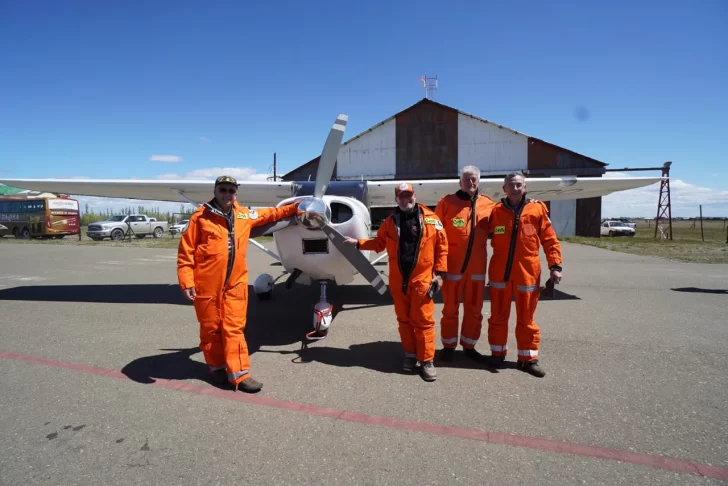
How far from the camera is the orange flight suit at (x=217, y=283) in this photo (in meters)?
3.30

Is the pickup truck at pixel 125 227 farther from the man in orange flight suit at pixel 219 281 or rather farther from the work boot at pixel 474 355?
the work boot at pixel 474 355

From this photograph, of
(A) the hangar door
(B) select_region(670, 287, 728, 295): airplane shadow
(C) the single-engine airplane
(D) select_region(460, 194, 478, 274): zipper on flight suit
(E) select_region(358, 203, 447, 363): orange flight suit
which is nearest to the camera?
(E) select_region(358, 203, 447, 363): orange flight suit

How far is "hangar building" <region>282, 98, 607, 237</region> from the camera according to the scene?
77.1 feet

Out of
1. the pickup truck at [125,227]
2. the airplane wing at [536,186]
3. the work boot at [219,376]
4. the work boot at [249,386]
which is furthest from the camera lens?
the pickup truck at [125,227]

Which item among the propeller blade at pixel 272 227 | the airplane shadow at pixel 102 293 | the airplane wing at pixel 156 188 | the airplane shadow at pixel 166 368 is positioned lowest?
the airplane shadow at pixel 166 368

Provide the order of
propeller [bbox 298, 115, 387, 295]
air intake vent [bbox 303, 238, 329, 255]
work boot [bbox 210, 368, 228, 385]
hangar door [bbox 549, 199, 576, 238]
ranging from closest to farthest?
1. work boot [bbox 210, 368, 228, 385]
2. propeller [bbox 298, 115, 387, 295]
3. air intake vent [bbox 303, 238, 329, 255]
4. hangar door [bbox 549, 199, 576, 238]

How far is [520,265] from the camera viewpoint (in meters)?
3.66

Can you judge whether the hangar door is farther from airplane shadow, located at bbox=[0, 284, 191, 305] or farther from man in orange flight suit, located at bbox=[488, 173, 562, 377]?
airplane shadow, located at bbox=[0, 284, 191, 305]

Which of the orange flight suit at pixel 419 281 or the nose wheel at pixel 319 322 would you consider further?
the nose wheel at pixel 319 322

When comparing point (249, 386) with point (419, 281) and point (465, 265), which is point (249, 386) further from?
point (465, 265)

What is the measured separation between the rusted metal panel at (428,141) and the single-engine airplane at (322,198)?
14956 millimetres

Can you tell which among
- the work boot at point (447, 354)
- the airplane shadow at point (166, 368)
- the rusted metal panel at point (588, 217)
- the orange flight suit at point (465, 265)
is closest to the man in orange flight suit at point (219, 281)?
the airplane shadow at point (166, 368)

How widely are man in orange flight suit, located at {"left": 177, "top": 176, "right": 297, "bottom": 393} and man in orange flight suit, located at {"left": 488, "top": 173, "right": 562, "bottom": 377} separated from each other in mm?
2418

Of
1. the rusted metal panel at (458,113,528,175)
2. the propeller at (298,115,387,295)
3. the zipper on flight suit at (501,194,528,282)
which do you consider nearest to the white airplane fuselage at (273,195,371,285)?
the propeller at (298,115,387,295)
